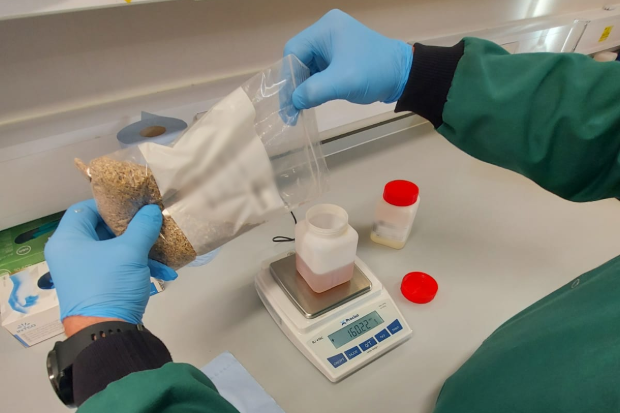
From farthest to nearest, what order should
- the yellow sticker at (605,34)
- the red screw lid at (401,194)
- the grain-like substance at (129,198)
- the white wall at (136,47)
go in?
the yellow sticker at (605,34)
the red screw lid at (401,194)
the white wall at (136,47)
the grain-like substance at (129,198)

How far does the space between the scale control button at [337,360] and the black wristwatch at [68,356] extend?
1.18 feet

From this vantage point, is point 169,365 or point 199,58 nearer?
point 169,365

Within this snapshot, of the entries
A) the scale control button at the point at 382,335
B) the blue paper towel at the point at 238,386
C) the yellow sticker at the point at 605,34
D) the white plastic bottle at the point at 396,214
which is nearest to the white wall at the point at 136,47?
the white plastic bottle at the point at 396,214

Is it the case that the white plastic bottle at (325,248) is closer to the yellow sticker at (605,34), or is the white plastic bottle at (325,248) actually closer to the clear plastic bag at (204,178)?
the clear plastic bag at (204,178)

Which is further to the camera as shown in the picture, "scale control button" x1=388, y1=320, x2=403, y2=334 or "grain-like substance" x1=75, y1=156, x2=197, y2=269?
"scale control button" x1=388, y1=320, x2=403, y2=334

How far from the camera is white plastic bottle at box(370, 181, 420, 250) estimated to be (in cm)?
83

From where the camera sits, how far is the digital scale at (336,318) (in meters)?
0.66

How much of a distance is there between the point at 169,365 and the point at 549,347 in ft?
1.38

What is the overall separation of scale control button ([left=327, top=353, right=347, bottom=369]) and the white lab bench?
4 cm

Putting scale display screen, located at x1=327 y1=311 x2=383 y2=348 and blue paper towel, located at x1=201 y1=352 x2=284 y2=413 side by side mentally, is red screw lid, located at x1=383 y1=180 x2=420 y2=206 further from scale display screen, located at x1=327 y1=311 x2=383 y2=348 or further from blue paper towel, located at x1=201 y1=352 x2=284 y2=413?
blue paper towel, located at x1=201 y1=352 x2=284 y2=413

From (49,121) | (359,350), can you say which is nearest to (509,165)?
(359,350)

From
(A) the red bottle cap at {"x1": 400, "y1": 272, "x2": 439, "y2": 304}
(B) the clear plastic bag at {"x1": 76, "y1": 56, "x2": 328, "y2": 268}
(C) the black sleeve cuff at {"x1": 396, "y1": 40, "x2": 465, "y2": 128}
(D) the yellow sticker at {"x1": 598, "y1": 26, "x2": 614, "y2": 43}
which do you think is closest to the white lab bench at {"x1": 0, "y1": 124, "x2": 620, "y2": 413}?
(A) the red bottle cap at {"x1": 400, "y1": 272, "x2": 439, "y2": 304}

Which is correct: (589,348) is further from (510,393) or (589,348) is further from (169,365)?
(169,365)

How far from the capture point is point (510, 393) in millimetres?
413
